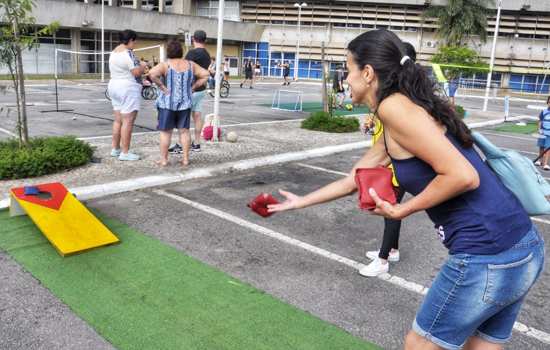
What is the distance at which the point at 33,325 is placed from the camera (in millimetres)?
3359

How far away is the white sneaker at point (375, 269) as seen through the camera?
442cm

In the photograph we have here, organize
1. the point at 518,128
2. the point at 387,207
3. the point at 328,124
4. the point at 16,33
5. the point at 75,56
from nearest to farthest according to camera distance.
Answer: the point at 387,207 < the point at 16,33 < the point at 328,124 < the point at 518,128 < the point at 75,56

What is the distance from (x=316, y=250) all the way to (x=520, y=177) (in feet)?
10.2

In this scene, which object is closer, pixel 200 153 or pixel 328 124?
pixel 200 153

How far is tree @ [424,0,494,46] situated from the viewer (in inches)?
1817

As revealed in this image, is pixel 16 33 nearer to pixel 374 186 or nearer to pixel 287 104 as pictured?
pixel 374 186

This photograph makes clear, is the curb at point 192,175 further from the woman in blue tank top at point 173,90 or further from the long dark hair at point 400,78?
the long dark hair at point 400,78

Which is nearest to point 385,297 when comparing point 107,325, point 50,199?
point 107,325

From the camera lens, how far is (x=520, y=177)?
2.01m

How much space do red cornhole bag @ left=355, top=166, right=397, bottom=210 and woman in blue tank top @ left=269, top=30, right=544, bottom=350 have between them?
38mm

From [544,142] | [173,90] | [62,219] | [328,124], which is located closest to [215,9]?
[328,124]

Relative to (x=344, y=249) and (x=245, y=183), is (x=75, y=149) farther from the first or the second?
(x=344, y=249)

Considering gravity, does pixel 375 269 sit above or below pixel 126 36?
below

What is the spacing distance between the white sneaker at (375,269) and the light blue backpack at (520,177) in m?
2.46
